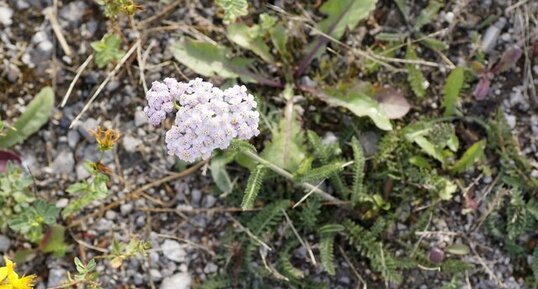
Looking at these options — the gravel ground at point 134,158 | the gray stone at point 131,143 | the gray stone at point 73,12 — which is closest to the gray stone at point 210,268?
the gravel ground at point 134,158

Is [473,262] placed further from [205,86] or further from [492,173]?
[205,86]

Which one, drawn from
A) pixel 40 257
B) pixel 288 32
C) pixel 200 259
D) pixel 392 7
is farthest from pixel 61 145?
pixel 392 7

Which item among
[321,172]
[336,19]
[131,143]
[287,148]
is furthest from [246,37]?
[321,172]

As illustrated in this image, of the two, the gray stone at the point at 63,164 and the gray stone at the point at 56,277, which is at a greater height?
the gray stone at the point at 63,164

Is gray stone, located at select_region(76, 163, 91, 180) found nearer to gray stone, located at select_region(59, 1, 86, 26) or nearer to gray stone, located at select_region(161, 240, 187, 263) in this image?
gray stone, located at select_region(161, 240, 187, 263)

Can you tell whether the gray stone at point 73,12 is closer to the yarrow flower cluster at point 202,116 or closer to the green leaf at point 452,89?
the yarrow flower cluster at point 202,116

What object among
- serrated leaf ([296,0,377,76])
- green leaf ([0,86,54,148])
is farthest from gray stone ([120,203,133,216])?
serrated leaf ([296,0,377,76])
